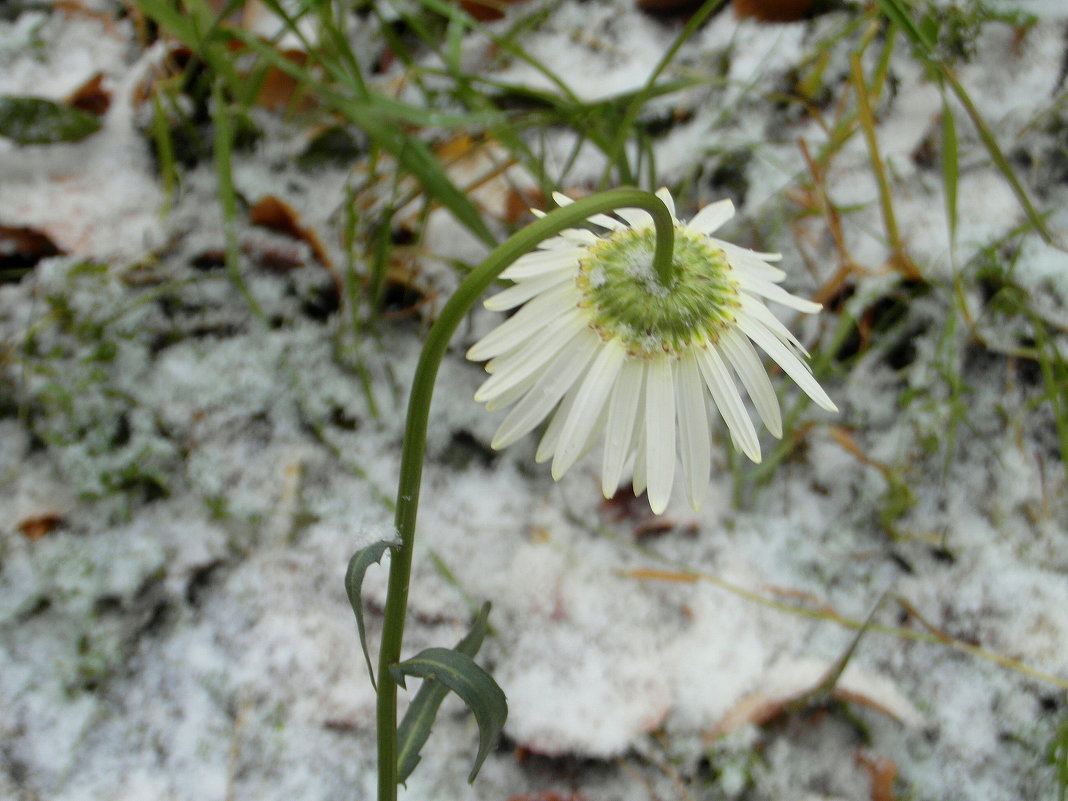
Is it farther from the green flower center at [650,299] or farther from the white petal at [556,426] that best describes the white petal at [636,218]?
the white petal at [556,426]

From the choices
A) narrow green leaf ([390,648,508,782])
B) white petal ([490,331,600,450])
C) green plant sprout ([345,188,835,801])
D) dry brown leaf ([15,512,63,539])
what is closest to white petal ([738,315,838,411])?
green plant sprout ([345,188,835,801])

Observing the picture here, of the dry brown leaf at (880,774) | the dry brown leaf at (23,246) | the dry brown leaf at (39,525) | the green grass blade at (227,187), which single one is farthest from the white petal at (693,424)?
the dry brown leaf at (23,246)

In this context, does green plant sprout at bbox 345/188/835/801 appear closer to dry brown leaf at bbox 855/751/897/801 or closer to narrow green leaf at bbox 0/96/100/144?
dry brown leaf at bbox 855/751/897/801

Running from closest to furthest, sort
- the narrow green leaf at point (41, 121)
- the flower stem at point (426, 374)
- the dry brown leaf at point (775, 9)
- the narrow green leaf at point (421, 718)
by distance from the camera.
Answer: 1. the flower stem at point (426, 374)
2. the narrow green leaf at point (421, 718)
3. the narrow green leaf at point (41, 121)
4. the dry brown leaf at point (775, 9)

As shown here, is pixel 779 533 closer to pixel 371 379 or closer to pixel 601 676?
pixel 601 676

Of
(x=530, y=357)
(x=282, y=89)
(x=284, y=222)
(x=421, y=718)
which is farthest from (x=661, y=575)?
(x=282, y=89)

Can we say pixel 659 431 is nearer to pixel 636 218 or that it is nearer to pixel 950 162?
pixel 636 218

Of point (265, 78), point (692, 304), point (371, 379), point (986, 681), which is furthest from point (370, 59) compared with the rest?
point (986, 681)
